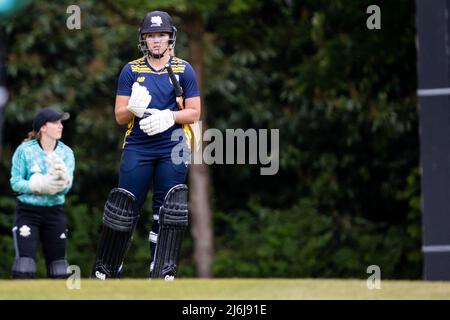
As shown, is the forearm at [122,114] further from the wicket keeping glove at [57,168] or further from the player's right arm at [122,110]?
the wicket keeping glove at [57,168]

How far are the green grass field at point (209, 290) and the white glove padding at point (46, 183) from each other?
3.27 ft

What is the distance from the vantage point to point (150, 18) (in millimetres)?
8898

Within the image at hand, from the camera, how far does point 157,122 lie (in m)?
→ 8.86

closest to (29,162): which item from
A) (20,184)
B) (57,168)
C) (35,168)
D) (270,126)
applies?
(35,168)

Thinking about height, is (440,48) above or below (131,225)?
above

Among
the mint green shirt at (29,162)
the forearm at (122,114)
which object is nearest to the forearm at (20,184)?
the mint green shirt at (29,162)

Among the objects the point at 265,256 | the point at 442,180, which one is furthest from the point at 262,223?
the point at 442,180

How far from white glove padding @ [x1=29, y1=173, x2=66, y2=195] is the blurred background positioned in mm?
7261

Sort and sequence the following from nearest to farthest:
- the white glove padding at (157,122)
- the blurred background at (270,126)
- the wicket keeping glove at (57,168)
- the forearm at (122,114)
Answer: the white glove padding at (157,122)
the forearm at (122,114)
the wicket keeping glove at (57,168)
the blurred background at (270,126)

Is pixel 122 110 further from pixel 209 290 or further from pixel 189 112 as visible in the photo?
pixel 209 290

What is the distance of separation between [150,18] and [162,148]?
3.20 feet

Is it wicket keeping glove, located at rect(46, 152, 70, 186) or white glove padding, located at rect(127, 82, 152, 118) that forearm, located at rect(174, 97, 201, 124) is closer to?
white glove padding, located at rect(127, 82, 152, 118)

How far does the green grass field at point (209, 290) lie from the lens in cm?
912
